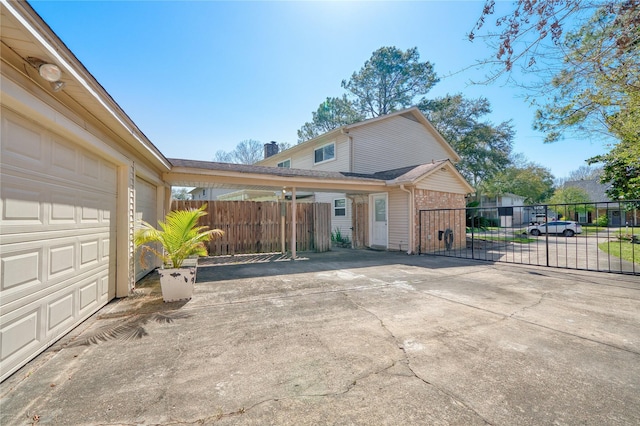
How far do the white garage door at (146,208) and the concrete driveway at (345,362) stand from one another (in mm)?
1465

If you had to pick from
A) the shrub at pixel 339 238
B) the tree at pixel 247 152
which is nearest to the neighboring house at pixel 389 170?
the shrub at pixel 339 238

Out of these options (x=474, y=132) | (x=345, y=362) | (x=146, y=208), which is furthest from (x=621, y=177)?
(x=146, y=208)

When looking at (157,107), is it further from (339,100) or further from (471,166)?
(471,166)

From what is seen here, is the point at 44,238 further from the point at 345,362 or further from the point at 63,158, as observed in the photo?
the point at 345,362

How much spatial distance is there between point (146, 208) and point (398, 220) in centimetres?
853

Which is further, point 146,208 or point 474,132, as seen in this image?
point 474,132

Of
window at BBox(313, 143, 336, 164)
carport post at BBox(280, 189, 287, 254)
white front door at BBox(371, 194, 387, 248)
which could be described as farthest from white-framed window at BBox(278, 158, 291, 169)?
carport post at BBox(280, 189, 287, 254)

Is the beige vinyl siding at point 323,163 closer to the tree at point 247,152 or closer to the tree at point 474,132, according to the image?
the tree at point 474,132

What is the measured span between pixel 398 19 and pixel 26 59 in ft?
21.8

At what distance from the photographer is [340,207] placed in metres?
13.9

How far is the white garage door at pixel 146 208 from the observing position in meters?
5.83

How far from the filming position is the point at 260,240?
33.6ft

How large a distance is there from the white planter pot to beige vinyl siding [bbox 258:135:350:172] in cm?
969

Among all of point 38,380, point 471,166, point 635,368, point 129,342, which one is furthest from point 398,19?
point 471,166
